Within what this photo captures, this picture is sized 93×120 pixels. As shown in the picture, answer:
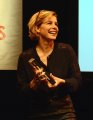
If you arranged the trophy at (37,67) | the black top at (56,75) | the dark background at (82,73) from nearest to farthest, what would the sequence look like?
the trophy at (37,67) < the black top at (56,75) < the dark background at (82,73)

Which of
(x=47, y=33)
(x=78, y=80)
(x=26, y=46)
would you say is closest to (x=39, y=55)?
(x=47, y=33)

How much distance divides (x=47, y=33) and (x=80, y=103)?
94 centimetres

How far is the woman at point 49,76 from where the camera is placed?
7.13 feet

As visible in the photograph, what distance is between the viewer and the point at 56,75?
222 centimetres

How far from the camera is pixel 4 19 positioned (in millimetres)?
2955

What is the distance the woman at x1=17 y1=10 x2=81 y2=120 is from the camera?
2172 mm

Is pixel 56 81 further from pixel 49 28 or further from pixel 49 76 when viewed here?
pixel 49 28

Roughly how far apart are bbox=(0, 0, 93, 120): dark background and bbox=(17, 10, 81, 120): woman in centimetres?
60

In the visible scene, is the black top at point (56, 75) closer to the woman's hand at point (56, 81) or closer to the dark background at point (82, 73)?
the woman's hand at point (56, 81)

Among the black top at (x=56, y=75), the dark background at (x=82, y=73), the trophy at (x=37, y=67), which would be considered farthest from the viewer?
the dark background at (x=82, y=73)

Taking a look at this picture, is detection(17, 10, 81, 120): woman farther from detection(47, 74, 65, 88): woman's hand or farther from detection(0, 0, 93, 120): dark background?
detection(0, 0, 93, 120): dark background

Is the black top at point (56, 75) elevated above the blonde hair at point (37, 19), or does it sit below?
below

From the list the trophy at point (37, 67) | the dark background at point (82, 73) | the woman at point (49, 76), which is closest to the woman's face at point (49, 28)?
the woman at point (49, 76)

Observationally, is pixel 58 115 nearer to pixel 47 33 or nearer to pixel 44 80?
pixel 44 80
